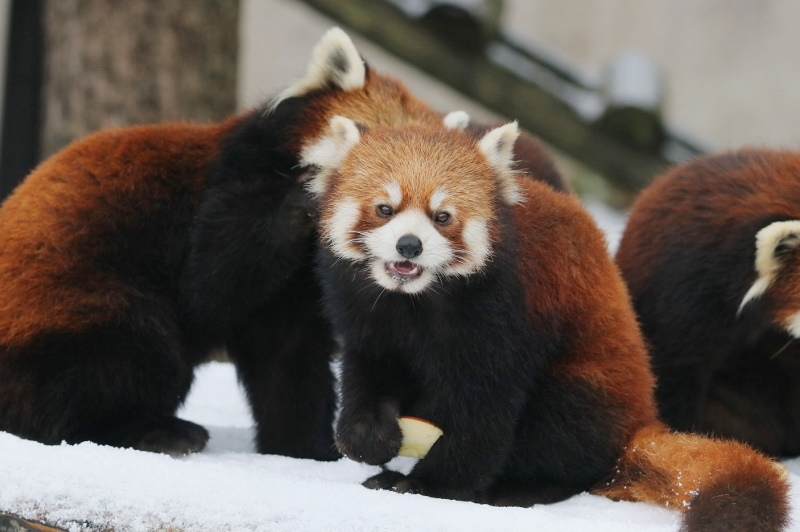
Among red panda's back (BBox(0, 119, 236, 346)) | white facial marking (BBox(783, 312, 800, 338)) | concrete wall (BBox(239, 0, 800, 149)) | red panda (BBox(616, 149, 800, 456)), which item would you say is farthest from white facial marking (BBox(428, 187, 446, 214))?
concrete wall (BBox(239, 0, 800, 149))

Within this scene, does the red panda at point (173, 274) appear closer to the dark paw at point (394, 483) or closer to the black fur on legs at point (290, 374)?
the black fur on legs at point (290, 374)

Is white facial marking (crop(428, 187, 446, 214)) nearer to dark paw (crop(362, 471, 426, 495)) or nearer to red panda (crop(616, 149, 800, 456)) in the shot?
dark paw (crop(362, 471, 426, 495))

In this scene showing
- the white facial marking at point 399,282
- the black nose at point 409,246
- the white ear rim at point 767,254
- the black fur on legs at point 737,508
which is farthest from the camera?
the white ear rim at point 767,254

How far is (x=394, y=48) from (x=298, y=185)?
121 inches

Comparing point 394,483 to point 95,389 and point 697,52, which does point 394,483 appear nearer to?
point 95,389

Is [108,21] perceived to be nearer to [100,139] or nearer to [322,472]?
[100,139]

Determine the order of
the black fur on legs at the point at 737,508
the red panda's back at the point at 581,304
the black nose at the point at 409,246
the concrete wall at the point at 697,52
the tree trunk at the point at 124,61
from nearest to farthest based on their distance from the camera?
the black fur on legs at the point at 737,508 → the black nose at the point at 409,246 → the red panda's back at the point at 581,304 → the tree trunk at the point at 124,61 → the concrete wall at the point at 697,52

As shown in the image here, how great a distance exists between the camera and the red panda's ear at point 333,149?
11.6ft

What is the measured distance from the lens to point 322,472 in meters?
3.68

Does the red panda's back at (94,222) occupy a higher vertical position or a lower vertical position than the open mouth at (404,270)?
lower

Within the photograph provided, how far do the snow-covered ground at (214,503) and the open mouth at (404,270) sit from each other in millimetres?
669

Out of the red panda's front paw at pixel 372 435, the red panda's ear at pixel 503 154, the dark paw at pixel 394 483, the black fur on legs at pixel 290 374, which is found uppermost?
the red panda's ear at pixel 503 154

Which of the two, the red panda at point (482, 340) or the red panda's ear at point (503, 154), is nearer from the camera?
the red panda at point (482, 340)

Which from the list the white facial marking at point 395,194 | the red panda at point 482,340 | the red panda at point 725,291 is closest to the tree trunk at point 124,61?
the red panda at point 482,340
